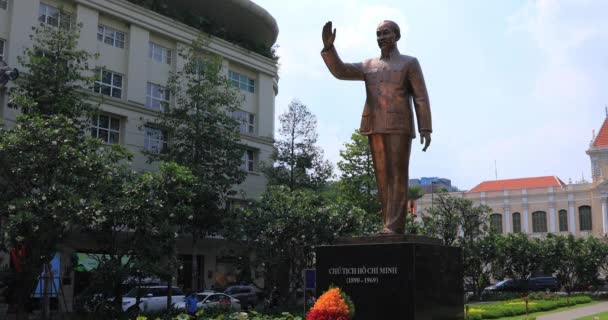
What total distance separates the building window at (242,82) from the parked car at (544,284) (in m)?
24.8

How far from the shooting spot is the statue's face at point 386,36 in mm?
8633

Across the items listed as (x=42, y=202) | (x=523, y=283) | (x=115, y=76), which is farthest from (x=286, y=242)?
(x=523, y=283)

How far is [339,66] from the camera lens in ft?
28.9

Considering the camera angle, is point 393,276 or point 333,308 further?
point 393,276

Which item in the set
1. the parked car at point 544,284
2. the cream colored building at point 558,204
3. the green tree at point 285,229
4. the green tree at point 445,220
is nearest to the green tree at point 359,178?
the green tree at point 445,220

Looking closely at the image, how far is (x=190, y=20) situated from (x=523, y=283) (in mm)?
A: 28802

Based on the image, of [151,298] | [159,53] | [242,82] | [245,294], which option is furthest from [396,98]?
[242,82]

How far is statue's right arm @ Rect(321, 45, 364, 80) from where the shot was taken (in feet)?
28.8

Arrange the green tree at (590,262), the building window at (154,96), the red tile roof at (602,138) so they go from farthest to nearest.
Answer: the red tile roof at (602,138), the green tree at (590,262), the building window at (154,96)

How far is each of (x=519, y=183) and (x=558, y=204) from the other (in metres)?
7.27

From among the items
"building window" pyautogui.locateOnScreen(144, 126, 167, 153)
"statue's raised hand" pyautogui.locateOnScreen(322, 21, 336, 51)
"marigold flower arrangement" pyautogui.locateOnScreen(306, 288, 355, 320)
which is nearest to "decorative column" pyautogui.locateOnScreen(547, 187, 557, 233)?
"building window" pyautogui.locateOnScreen(144, 126, 167, 153)

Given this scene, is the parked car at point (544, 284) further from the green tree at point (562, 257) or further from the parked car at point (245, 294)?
the parked car at point (245, 294)

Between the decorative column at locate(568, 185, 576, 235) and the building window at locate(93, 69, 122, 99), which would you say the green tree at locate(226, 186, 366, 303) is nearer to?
the building window at locate(93, 69, 122, 99)

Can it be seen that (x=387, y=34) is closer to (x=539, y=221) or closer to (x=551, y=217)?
(x=551, y=217)
